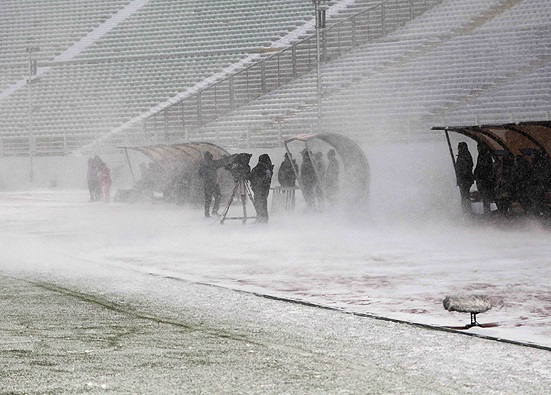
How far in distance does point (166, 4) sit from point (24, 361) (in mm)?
54371

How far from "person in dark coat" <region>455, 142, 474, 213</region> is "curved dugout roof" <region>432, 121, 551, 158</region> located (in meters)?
0.36

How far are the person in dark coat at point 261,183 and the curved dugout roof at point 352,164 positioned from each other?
2487mm

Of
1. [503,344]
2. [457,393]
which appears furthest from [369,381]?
[503,344]

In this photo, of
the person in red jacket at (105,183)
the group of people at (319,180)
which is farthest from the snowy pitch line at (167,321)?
the person in red jacket at (105,183)

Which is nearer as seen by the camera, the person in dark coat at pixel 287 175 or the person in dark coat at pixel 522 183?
the person in dark coat at pixel 522 183

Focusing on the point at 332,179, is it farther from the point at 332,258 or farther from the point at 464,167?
the point at 332,258

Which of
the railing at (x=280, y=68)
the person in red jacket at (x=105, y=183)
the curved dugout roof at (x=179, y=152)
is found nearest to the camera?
the curved dugout roof at (x=179, y=152)

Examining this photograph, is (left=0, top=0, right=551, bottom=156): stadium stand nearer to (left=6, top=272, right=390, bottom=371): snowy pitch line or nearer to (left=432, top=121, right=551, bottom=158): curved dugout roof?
(left=432, top=121, right=551, bottom=158): curved dugout roof

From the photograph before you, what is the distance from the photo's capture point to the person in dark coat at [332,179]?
88.8 ft

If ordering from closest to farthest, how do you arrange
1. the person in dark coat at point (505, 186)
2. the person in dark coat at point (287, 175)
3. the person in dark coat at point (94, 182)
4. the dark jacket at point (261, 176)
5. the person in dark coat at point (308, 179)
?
the person in dark coat at point (505, 186) < the dark jacket at point (261, 176) < the person in dark coat at point (308, 179) < the person in dark coat at point (287, 175) < the person in dark coat at point (94, 182)

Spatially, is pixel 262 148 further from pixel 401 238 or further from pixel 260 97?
pixel 401 238

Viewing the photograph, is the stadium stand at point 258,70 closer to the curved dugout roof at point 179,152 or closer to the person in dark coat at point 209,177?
the curved dugout roof at point 179,152

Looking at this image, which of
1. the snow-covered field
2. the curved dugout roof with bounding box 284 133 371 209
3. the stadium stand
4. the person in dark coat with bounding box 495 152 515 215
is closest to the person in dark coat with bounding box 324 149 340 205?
the curved dugout roof with bounding box 284 133 371 209

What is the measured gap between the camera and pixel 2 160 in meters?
50.8
